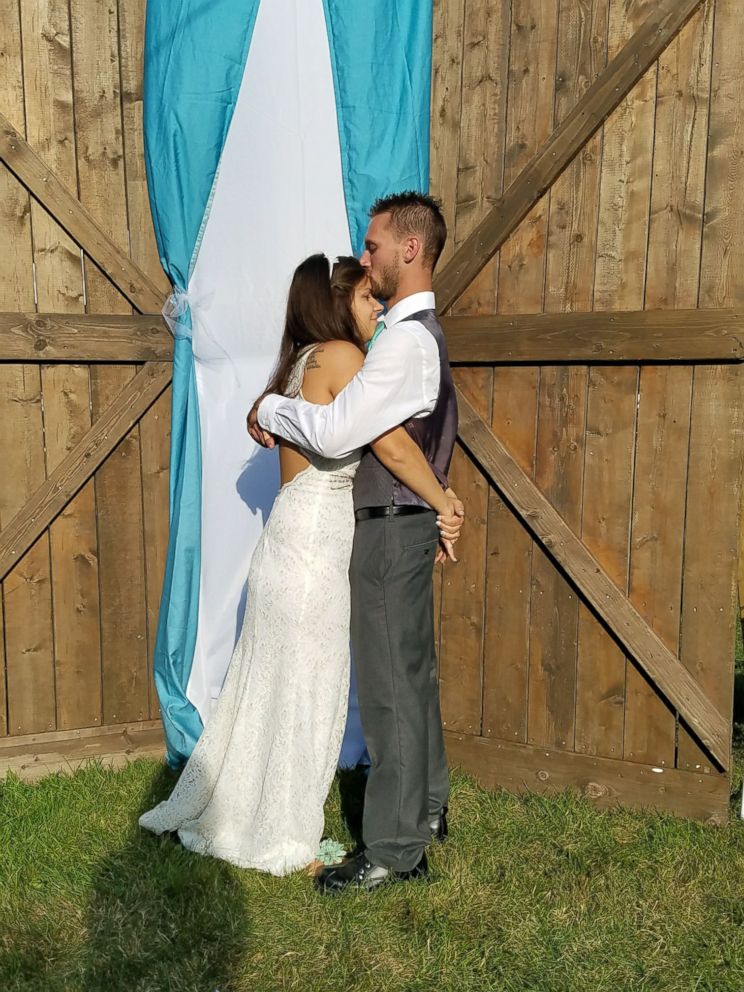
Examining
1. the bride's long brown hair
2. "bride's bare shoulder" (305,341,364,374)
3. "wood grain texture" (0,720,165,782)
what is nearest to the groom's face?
the bride's long brown hair

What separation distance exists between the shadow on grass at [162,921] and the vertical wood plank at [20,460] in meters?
0.96

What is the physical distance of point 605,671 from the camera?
3.64 meters

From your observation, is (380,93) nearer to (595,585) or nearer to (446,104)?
(446,104)

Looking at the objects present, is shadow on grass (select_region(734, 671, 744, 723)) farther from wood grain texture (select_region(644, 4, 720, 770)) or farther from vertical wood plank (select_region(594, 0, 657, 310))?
vertical wood plank (select_region(594, 0, 657, 310))

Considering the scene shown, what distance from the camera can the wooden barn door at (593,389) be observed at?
10.9 ft

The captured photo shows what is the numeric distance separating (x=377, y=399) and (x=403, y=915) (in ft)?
5.22

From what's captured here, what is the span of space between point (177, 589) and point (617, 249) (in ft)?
7.38

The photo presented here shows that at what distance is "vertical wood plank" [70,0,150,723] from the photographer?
3781 mm

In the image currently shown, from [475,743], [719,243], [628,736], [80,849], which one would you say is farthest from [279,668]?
[719,243]

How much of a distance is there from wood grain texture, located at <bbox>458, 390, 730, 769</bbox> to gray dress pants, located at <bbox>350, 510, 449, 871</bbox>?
33.1 inches

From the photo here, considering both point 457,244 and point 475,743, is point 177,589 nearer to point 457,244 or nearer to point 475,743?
point 475,743

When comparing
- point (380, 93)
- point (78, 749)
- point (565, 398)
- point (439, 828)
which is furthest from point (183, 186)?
point (439, 828)

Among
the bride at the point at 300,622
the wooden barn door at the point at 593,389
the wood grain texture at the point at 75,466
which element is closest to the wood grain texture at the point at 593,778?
the wooden barn door at the point at 593,389

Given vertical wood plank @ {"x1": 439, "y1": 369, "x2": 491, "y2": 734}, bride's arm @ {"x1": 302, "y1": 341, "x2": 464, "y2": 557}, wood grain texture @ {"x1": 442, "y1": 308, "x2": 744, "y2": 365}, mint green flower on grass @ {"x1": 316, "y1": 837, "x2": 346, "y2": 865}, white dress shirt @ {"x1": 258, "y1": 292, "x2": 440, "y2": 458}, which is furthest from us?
vertical wood plank @ {"x1": 439, "y1": 369, "x2": 491, "y2": 734}
